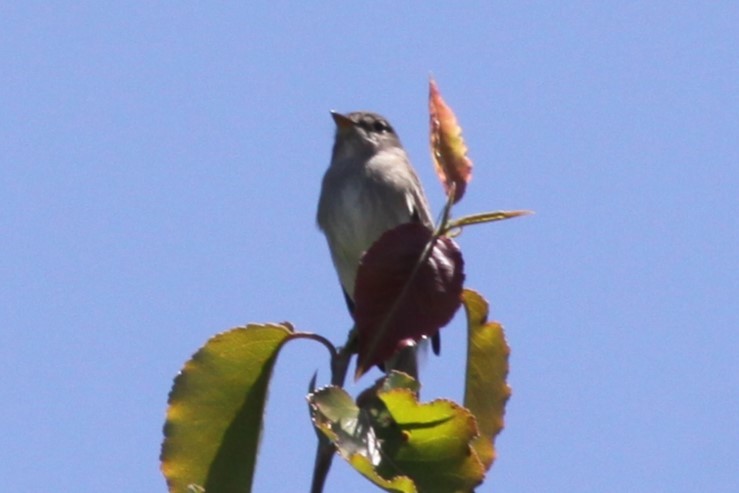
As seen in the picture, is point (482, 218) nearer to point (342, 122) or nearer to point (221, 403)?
point (221, 403)

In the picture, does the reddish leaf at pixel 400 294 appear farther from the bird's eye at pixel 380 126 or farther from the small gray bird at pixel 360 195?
the bird's eye at pixel 380 126

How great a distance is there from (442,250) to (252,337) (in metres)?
0.43

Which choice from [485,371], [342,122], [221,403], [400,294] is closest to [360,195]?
[342,122]

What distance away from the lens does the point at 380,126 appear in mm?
6547

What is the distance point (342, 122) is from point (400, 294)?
4221 millimetres

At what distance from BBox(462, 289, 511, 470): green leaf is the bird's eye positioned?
4.04 m

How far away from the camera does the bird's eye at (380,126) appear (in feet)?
21.4

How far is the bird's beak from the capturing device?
6164mm

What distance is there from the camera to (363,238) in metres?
5.93

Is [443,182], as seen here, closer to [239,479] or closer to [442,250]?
[442,250]

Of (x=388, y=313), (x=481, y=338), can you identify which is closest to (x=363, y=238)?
(x=481, y=338)

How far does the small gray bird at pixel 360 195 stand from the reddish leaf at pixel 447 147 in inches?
143

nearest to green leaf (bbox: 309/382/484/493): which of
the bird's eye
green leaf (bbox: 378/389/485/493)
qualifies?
green leaf (bbox: 378/389/485/493)

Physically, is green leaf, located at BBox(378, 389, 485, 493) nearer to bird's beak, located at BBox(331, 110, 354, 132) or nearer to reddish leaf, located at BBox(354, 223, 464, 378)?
reddish leaf, located at BBox(354, 223, 464, 378)
